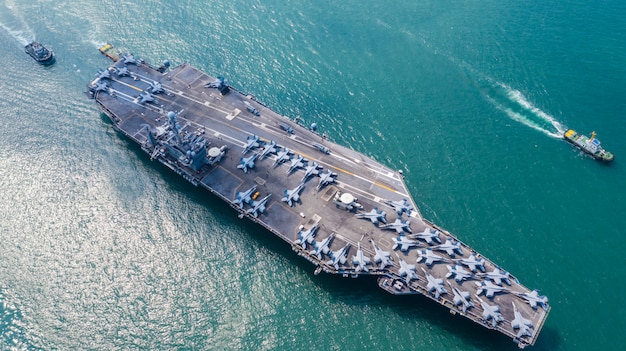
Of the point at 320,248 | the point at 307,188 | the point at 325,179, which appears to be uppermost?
the point at 325,179

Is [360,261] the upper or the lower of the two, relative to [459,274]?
lower

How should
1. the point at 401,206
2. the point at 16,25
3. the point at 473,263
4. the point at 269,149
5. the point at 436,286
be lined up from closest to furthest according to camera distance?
the point at 436,286 → the point at 473,263 → the point at 401,206 → the point at 269,149 → the point at 16,25

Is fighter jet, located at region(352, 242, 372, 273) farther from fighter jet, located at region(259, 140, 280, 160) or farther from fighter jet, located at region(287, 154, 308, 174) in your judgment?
fighter jet, located at region(259, 140, 280, 160)

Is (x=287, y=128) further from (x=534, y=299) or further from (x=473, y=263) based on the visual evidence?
(x=534, y=299)

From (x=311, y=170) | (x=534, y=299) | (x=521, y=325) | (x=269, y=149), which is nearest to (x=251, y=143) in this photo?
(x=269, y=149)

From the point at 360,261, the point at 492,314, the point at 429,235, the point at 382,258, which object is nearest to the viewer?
the point at 492,314

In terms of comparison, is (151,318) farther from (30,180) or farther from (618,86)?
(618,86)

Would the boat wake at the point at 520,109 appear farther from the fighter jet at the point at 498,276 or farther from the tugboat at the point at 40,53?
the tugboat at the point at 40,53
